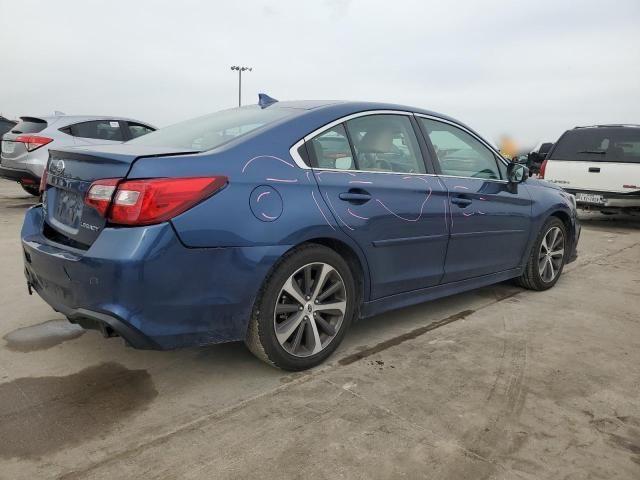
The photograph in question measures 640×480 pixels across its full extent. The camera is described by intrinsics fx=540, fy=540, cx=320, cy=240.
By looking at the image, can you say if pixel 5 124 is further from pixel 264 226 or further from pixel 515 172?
pixel 264 226

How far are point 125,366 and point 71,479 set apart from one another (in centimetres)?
102

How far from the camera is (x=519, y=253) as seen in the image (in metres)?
4.53

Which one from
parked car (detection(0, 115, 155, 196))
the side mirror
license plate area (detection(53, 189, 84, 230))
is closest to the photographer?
license plate area (detection(53, 189, 84, 230))

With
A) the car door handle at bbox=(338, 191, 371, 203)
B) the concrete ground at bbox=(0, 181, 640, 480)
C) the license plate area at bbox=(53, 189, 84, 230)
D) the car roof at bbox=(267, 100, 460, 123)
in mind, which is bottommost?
the concrete ground at bbox=(0, 181, 640, 480)

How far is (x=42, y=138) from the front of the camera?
827 centimetres

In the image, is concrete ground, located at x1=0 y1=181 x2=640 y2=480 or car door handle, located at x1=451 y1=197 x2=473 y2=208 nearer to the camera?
concrete ground, located at x1=0 y1=181 x2=640 y2=480

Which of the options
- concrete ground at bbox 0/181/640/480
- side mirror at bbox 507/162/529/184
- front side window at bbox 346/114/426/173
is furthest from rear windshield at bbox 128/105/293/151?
side mirror at bbox 507/162/529/184

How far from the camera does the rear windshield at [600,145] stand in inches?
342

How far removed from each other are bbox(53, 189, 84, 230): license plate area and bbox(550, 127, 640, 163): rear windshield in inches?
335

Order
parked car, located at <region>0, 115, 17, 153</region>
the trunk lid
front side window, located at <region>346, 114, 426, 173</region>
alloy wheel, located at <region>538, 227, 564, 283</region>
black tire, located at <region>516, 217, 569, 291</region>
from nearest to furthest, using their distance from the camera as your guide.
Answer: the trunk lid, front side window, located at <region>346, 114, 426, 173</region>, black tire, located at <region>516, 217, 569, 291</region>, alloy wheel, located at <region>538, 227, 564, 283</region>, parked car, located at <region>0, 115, 17, 153</region>

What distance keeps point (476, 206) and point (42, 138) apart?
7056 millimetres

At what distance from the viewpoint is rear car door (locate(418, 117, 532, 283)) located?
3.76 metres

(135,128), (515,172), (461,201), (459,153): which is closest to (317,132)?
(461,201)

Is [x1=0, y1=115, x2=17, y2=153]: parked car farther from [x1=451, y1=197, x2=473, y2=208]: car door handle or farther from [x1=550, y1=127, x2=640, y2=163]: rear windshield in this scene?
[x1=451, y1=197, x2=473, y2=208]: car door handle
